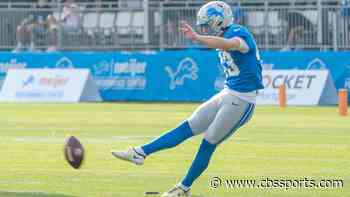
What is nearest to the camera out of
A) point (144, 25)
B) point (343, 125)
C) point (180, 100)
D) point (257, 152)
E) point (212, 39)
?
point (212, 39)

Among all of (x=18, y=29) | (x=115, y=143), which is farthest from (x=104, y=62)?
(x=115, y=143)

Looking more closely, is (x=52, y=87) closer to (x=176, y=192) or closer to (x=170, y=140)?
(x=170, y=140)

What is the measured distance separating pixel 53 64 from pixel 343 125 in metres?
13.1

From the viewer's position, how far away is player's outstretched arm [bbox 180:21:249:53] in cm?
1273

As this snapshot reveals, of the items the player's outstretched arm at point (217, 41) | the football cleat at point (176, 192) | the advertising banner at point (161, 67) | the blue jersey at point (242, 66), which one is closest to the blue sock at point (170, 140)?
the football cleat at point (176, 192)

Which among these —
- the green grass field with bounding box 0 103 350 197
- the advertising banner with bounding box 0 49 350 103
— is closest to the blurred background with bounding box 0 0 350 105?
the advertising banner with bounding box 0 49 350 103

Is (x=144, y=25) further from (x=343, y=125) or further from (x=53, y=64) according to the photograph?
(x=343, y=125)

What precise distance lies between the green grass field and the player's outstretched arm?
1.67m

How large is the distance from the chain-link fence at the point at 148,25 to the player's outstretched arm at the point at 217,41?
68.8 feet

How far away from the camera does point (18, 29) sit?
37.6 m

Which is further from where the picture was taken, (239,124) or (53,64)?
(53,64)
